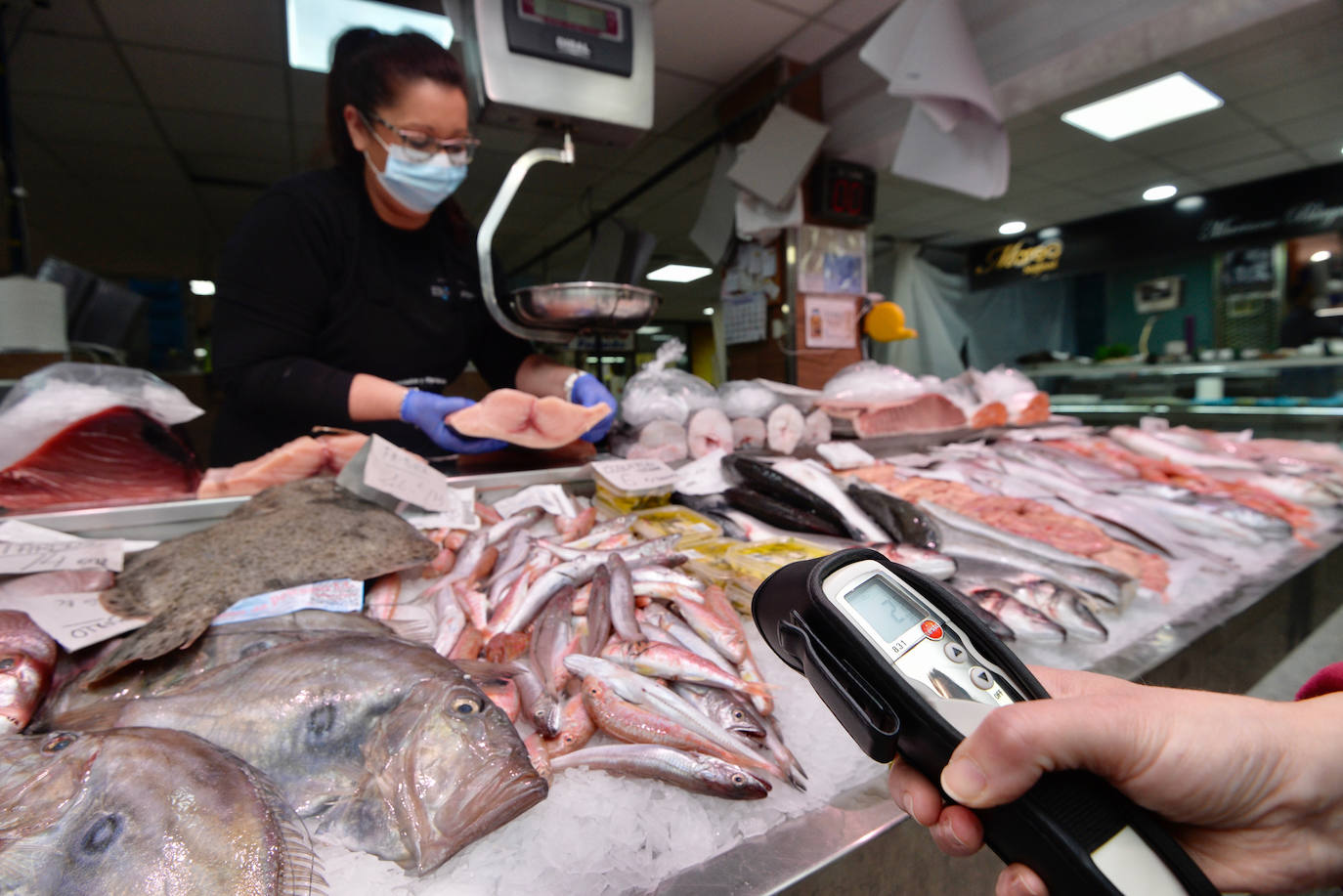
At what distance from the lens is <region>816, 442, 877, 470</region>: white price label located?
2.25m

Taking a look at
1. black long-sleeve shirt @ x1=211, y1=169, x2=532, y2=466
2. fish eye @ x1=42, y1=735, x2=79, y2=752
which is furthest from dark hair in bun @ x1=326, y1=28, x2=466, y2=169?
fish eye @ x1=42, y1=735, x2=79, y2=752

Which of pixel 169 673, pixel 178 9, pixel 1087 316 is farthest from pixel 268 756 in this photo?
pixel 1087 316

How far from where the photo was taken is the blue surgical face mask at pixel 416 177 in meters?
2.11

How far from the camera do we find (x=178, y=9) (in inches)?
147

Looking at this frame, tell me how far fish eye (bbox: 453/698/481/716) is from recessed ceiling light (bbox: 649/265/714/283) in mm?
10691

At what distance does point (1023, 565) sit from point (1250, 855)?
3.06ft

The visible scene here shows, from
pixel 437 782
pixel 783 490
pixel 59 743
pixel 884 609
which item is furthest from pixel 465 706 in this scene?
pixel 783 490

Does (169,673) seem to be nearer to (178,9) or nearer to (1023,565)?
(1023,565)

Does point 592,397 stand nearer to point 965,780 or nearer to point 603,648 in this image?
point 603,648

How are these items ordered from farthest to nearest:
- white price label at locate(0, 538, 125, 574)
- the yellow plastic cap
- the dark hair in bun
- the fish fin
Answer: the yellow plastic cap, the dark hair in bun, white price label at locate(0, 538, 125, 574), the fish fin

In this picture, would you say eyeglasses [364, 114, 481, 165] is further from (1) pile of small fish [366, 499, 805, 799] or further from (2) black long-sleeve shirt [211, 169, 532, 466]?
(1) pile of small fish [366, 499, 805, 799]

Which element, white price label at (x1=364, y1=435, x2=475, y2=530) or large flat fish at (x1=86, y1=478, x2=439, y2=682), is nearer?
large flat fish at (x1=86, y1=478, x2=439, y2=682)

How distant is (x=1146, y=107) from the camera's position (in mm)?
5871

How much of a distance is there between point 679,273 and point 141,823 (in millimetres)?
11611
